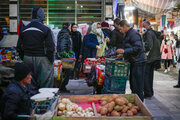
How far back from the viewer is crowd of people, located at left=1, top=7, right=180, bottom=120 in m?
2.82

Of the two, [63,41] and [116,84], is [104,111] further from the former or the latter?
[63,41]

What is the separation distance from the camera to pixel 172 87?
838 cm

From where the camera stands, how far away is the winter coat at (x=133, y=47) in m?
4.60

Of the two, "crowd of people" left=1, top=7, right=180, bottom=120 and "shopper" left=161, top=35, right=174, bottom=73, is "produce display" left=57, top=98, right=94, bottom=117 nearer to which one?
"crowd of people" left=1, top=7, right=180, bottom=120

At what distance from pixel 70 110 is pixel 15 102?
1123 millimetres

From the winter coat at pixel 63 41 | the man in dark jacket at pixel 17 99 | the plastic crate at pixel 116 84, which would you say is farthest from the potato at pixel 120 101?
the winter coat at pixel 63 41

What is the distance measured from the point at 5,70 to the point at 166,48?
41.0 feet

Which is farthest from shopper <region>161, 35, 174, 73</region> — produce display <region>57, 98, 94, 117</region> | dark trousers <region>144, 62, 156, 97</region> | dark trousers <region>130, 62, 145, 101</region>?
produce display <region>57, 98, 94, 117</region>

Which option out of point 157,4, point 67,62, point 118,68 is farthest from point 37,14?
point 157,4

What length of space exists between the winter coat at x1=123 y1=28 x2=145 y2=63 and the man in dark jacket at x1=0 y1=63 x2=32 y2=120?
99.2 inches

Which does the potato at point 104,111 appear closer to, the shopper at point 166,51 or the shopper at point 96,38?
the shopper at point 96,38

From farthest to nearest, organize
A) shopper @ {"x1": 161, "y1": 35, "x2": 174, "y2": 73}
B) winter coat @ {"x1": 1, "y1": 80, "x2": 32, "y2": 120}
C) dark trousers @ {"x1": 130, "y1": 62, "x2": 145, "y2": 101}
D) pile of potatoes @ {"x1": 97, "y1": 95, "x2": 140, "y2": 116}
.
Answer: shopper @ {"x1": 161, "y1": 35, "x2": 174, "y2": 73}, dark trousers @ {"x1": 130, "y1": 62, "x2": 145, "y2": 101}, pile of potatoes @ {"x1": 97, "y1": 95, "x2": 140, "y2": 116}, winter coat @ {"x1": 1, "y1": 80, "x2": 32, "y2": 120}

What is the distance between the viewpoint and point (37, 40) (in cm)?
443

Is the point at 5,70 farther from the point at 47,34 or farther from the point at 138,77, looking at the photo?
the point at 138,77
